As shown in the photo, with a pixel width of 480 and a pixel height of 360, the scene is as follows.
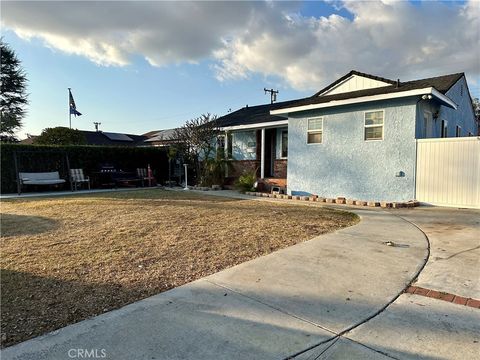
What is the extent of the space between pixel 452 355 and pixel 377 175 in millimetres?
8386

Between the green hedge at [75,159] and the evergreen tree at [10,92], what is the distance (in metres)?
16.8

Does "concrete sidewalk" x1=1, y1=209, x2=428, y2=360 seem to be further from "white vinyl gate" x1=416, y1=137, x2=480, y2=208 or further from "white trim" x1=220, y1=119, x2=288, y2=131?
"white trim" x1=220, y1=119, x2=288, y2=131

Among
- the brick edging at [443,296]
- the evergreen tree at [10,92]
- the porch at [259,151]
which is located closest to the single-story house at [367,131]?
the porch at [259,151]

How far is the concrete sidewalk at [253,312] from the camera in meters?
2.32

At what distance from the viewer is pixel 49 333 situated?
2.54m

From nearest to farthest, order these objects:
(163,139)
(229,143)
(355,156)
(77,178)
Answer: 1. (355,156)
2. (77,178)
3. (229,143)
4. (163,139)

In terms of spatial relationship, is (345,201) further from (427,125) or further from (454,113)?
(454,113)

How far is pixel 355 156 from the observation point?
10539 millimetres

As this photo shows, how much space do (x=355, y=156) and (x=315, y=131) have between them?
1893mm

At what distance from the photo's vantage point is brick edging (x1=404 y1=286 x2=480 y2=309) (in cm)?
304

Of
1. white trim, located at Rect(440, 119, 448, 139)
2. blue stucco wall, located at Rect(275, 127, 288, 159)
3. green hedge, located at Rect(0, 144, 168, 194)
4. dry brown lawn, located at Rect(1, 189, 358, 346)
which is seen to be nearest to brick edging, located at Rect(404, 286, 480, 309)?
dry brown lawn, located at Rect(1, 189, 358, 346)

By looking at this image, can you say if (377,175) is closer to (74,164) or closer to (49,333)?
(49,333)

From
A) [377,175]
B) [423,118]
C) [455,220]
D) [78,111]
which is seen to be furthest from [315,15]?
[78,111]

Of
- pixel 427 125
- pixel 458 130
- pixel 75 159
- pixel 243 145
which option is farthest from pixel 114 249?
pixel 458 130
